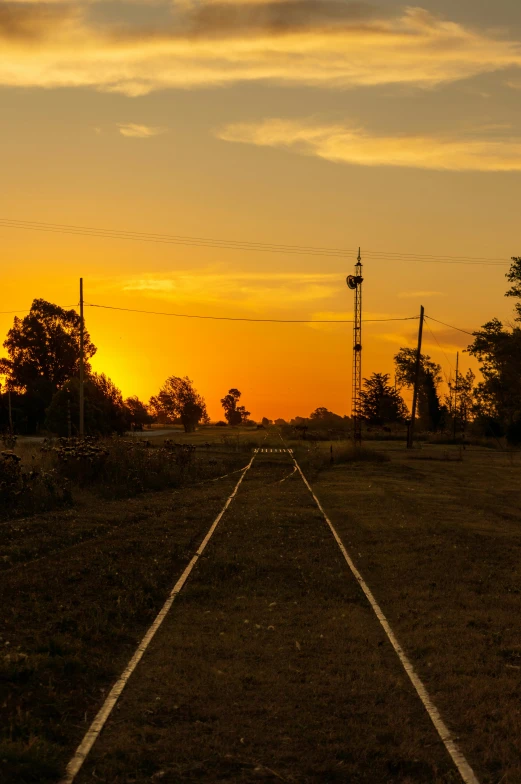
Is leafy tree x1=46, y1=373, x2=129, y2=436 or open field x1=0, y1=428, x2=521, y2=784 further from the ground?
leafy tree x1=46, y1=373, x2=129, y2=436

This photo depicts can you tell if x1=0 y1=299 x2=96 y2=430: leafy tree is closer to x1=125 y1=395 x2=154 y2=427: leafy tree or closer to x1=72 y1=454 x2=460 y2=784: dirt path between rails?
x1=125 y1=395 x2=154 y2=427: leafy tree

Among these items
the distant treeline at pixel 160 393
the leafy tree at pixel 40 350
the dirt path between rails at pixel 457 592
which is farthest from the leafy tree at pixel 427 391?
the dirt path between rails at pixel 457 592

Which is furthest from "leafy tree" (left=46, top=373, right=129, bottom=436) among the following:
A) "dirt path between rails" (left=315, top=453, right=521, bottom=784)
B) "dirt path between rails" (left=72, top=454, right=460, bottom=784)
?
"dirt path between rails" (left=72, top=454, right=460, bottom=784)

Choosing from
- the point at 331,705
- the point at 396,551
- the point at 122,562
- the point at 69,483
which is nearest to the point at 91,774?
the point at 331,705

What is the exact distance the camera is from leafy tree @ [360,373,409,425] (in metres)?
150

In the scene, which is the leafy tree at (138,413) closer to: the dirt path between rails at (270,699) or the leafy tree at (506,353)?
the leafy tree at (506,353)

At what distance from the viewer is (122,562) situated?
15.7 m

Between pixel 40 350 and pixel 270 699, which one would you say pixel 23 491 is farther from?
pixel 40 350

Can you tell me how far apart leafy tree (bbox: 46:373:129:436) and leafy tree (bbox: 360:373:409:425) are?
65867mm

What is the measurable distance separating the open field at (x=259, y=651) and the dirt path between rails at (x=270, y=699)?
22 mm

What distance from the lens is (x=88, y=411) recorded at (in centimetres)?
8019

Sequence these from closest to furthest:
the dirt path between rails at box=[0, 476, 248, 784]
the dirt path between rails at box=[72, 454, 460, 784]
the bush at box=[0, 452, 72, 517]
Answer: the dirt path between rails at box=[72, 454, 460, 784]
the dirt path between rails at box=[0, 476, 248, 784]
the bush at box=[0, 452, 72, 517]

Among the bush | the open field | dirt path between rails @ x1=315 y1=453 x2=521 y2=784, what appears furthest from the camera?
the bush

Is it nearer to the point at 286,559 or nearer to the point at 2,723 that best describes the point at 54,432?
the point at 286,559
